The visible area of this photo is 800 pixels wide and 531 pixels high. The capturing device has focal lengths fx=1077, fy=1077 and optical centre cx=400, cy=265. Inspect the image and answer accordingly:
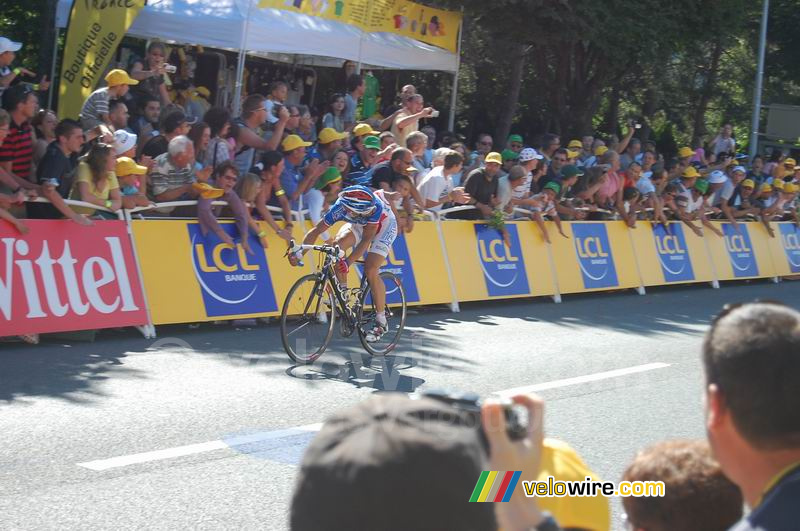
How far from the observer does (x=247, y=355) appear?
9.74m

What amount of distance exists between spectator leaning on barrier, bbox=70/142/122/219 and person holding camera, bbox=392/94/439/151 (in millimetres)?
5370

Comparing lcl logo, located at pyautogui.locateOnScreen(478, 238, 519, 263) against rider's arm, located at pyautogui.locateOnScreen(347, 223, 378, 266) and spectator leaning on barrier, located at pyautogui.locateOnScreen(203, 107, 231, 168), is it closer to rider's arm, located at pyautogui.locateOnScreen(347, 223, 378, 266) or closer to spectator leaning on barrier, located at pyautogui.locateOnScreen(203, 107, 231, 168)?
spectator leaning on barrier, located at pyautogui.locateOnScreen(203, 107, 231, 168)

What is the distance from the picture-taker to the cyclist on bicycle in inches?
391

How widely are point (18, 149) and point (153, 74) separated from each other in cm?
344

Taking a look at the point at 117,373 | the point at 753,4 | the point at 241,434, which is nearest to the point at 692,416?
the point at 241,434

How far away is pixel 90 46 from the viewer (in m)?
14.5

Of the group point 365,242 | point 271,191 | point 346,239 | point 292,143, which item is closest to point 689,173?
point 292,143


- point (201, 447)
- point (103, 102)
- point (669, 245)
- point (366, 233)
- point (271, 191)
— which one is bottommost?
point (201, 447)

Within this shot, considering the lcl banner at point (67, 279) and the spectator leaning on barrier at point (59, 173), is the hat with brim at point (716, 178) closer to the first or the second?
the lcl banner at point (67, 279)

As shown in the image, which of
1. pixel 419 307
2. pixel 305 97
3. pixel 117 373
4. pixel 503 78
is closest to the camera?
pixel 117 373

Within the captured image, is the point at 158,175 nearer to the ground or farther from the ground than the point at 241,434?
farther from the ground

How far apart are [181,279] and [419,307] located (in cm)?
383

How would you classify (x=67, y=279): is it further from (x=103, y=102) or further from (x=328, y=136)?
(x=328, y=136)

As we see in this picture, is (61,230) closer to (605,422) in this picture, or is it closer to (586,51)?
(605,422)
